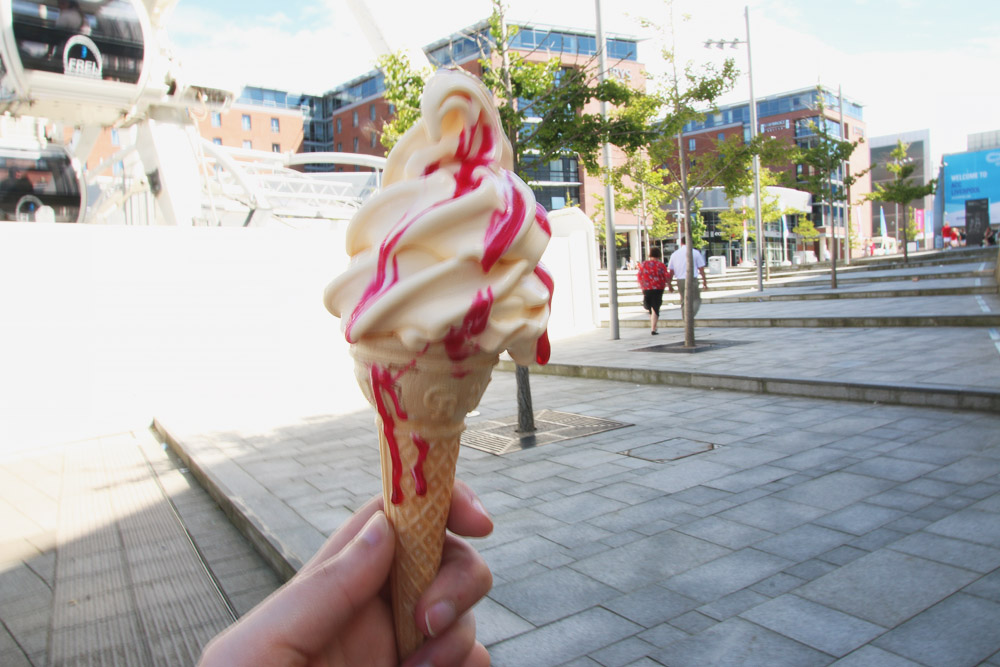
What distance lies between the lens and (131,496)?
5.20m

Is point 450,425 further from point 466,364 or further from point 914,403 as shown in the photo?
point 914,403

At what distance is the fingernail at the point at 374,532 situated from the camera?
52.1 inches

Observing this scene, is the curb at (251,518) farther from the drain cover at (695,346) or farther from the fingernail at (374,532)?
the drain cover at (695,346)

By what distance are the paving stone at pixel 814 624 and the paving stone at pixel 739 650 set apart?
0.18 ft

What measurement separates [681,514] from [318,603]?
3.04m

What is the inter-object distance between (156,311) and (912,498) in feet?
27.2

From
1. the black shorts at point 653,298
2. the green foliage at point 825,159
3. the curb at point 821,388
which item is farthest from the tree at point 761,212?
the curb at point 821,388

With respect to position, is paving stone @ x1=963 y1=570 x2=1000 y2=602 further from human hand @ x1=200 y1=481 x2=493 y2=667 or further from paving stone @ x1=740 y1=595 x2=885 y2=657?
human hand @ x1=200 y1=481 x2=493 y2=667

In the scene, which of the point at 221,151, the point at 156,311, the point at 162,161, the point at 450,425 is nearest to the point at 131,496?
the point at 156,311

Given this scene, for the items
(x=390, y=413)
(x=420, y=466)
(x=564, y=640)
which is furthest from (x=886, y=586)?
(x=390, y=413)

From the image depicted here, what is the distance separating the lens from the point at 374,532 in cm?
134

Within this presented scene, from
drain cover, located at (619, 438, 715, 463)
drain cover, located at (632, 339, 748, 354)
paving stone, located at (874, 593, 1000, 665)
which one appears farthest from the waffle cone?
drain cover, located at (632, 339, 748, 354)

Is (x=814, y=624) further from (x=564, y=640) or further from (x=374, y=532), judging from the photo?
(x=374, y=532)

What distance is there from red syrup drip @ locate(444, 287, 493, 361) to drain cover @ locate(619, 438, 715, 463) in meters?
3.99
